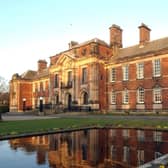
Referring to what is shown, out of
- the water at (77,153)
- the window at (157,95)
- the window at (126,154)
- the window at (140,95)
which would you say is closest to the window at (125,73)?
the window at (140,95)

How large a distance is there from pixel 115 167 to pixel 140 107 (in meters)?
29.0

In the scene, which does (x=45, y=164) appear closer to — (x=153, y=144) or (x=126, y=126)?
(x=153, y=144)

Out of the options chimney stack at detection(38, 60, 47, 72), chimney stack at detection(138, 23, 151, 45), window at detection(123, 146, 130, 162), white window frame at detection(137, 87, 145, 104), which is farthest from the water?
chimney stack at detection(38, 60, 47, 72)

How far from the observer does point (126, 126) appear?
65.5 ft

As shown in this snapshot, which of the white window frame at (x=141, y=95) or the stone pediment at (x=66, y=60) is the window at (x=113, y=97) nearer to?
the white window frame at (x=141, y=95)

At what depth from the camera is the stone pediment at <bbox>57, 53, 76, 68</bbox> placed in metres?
45.4

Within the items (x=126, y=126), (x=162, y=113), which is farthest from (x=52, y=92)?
(x=126, y=126)

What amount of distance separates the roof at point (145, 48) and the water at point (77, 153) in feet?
80.5

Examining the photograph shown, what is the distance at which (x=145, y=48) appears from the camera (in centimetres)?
3862

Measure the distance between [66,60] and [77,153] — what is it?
37.1 metres

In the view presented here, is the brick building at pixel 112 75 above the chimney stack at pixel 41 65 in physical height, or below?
below

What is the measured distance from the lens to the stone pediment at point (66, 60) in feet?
149

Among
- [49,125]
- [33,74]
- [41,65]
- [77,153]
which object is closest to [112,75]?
[49,125]

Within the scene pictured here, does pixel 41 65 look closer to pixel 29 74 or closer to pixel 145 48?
pixel 29 74
